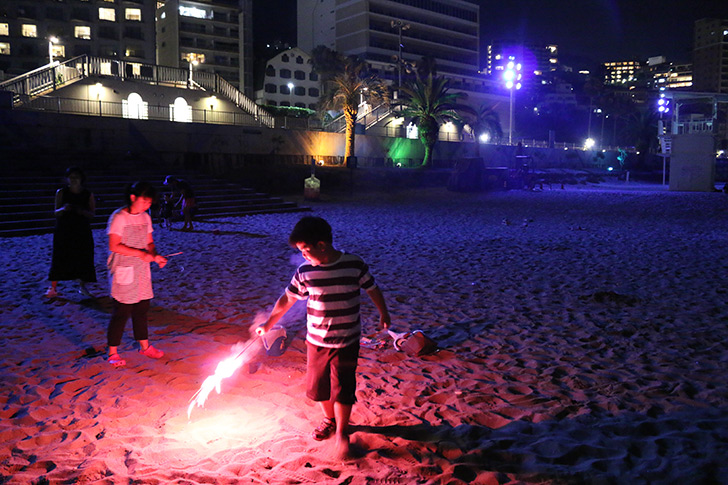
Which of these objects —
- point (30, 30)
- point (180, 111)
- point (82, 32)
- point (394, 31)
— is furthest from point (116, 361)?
point (394, 31)

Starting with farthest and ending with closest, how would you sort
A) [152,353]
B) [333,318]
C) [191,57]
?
[191,57] → [152,353] → [333,318]

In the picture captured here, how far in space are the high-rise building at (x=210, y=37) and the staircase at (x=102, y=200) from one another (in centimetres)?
5508

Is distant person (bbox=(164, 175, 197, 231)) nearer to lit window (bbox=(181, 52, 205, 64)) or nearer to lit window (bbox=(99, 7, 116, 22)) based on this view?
lit window (bbox=(99, 7, 116, 22))

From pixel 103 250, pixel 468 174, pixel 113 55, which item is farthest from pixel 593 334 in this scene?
pixel 113 55

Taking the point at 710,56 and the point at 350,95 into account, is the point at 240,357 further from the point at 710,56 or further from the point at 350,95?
the point at 710,56

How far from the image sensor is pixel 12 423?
408cm

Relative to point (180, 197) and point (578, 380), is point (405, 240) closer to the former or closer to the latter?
point (180, 197)

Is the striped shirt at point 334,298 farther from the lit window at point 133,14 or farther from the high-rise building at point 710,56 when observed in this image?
the high-rise building at point 710,56

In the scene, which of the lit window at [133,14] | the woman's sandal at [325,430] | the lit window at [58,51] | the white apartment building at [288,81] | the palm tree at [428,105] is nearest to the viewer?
the woman's sandal at [325,430]

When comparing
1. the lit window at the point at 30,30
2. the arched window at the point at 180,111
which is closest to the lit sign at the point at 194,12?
the lit window at the point at 30,30

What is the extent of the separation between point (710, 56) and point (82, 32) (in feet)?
610

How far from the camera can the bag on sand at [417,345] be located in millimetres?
5602

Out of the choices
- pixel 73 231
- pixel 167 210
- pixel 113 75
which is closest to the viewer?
pixel 73 231

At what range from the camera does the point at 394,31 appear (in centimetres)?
8512
